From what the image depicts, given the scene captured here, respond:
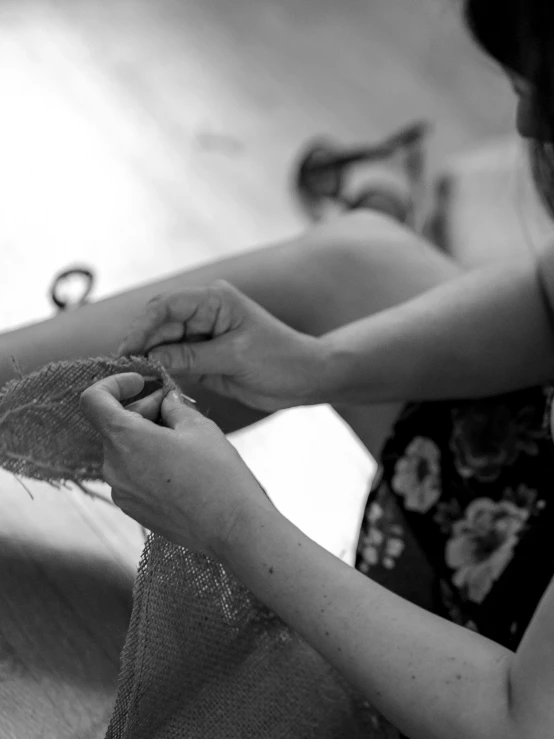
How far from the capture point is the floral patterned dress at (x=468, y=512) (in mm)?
619

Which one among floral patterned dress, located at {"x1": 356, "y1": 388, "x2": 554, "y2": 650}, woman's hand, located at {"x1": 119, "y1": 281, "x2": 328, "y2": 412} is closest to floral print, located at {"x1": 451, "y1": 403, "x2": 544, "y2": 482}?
floral patterned dress, located at {"x1": 356, "y1": 388, "x2": 554, "y2": 650}

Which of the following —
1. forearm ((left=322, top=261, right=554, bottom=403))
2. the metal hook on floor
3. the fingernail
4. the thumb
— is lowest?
forearm ((left=322, top=261, right=554, bottom=403))

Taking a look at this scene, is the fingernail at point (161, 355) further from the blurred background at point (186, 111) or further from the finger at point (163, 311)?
the blurred background at point (186, 111)

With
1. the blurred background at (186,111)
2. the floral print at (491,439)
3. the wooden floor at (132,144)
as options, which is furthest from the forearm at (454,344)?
the blurred background at (186,111)

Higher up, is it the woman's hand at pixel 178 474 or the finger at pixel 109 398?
the finger at pixel 109 398

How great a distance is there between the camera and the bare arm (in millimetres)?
463

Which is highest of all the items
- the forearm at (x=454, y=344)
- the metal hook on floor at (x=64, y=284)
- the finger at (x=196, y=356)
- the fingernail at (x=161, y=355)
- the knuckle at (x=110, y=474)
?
the metal hook on floor at (x=64, y=284)

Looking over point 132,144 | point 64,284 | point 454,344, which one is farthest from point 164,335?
point 132,144

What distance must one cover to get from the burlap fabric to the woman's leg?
0.07 meters

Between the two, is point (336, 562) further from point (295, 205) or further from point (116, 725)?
point (295, 205)

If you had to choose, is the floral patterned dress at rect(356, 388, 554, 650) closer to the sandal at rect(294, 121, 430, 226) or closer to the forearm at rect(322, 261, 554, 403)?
the forearm at rect(322, 261, 554, 403)

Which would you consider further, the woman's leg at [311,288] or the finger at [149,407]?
the woman's leg at [311,288]

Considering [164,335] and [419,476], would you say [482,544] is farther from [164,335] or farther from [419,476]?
[164,335]

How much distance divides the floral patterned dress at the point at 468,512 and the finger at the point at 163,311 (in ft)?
0.63
